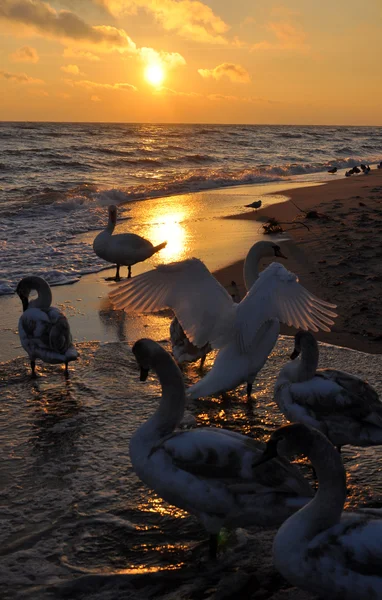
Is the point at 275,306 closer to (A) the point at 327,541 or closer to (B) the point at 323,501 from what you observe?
(B) the point at 323,501

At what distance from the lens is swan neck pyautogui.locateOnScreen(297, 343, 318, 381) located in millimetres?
5348

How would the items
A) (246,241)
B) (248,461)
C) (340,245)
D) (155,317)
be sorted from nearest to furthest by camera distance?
(248,461)
(155,317)
(340,245)
(246,241)

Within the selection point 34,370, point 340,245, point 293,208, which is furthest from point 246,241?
point 34,370

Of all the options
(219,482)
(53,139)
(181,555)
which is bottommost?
(181,555)

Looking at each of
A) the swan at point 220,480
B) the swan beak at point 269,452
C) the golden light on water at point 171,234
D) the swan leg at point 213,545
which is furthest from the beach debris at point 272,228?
the swan beak at point 269,452

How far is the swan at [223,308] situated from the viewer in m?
6.08

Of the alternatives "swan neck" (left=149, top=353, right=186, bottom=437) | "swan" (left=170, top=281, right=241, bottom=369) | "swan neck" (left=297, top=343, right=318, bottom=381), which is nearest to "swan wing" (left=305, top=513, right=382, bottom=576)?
"swan neck" (left=149, top=353, right=186, bottom=437)

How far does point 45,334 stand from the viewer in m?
6.95

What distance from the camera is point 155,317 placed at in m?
9.35

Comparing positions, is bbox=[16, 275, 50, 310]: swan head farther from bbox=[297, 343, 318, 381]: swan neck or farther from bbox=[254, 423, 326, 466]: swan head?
bbox=[254, 423, 326, 466]: swan head

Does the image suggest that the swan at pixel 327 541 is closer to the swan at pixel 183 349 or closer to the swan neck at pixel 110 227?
the swan at pixel 183 349

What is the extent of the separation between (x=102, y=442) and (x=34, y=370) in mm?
2026

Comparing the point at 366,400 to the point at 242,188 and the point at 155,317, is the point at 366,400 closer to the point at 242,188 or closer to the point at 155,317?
the point at 155,317

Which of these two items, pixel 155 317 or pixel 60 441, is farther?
pixel 155 317
